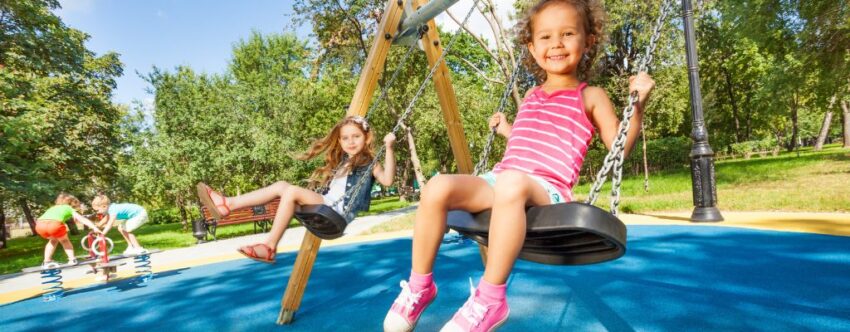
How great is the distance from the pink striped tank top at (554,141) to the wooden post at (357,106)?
1.69m

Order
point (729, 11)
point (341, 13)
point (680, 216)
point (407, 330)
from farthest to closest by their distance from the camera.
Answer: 1. point (341, 13)
2. point (729, 11)
3. point (680, 216)
4. point (407, 330)

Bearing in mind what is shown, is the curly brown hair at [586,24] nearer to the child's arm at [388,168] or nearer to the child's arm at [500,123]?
the child's arm at [500,123]

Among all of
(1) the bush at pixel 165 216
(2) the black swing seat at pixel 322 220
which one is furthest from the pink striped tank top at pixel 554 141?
(1) the bush at pixel 165 216

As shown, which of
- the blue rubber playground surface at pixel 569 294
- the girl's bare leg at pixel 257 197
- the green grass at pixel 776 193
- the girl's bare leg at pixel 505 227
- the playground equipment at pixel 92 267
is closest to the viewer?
the girl's bare leg at pixel 505 227

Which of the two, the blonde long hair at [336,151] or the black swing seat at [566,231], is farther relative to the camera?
the blonde long hair at [336,151]

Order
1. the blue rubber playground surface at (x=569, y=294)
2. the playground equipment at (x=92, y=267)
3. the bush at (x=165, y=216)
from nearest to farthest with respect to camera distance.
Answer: the blue rubber playground surface at (x=569, y=294) < the playground equipment at (x=92, y=267) < the bush at (x=165, y=216)

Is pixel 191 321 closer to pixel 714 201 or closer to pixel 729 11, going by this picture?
pixel 714 201

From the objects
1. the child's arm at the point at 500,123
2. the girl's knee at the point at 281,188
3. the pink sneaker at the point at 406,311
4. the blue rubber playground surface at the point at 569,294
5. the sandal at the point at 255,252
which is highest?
the child's arm at the point at 500,123

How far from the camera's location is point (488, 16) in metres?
12.3

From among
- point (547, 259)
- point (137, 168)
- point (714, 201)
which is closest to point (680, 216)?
point (714, 201)

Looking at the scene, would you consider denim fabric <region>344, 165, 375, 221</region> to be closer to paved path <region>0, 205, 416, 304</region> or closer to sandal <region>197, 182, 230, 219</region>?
sandal <region>197, 182, 230, 219</region>

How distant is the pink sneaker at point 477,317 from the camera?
148 centimetres

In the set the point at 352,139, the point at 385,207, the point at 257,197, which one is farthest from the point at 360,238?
the point at 385,207

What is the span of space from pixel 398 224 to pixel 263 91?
9.82 metres
